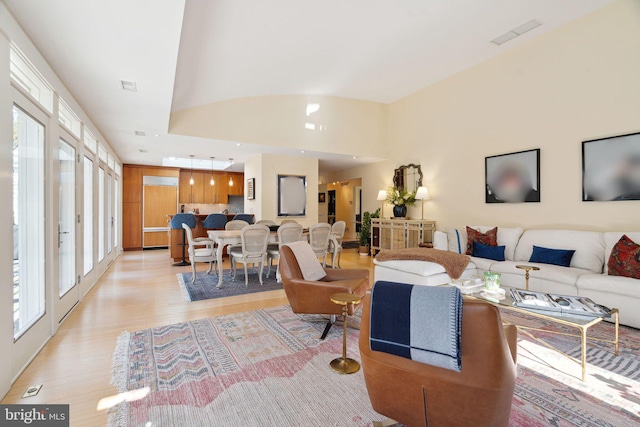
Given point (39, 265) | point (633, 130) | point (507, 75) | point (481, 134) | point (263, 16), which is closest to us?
point (39, 265)

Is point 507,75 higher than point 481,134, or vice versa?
point 507,75

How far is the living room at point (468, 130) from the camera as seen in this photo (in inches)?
153

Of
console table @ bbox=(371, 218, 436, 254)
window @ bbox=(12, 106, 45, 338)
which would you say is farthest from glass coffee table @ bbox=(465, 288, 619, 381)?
window @ bbox=(12, 106, 45, 338)

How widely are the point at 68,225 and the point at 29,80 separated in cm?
182

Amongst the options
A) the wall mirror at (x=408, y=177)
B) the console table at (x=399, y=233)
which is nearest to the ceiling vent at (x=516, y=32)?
the wall mirror at (x=408, y=177)

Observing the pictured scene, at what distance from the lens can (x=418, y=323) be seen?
1335 millimetres

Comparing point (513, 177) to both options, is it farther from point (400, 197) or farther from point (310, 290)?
point (310, 290)

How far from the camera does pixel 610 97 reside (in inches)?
157

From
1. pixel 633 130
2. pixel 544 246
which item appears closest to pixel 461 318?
pixel 544 246

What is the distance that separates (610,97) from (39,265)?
6.96 m

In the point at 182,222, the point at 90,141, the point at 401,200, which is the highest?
the point at 90,141

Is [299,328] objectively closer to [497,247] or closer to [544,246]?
[497,247]

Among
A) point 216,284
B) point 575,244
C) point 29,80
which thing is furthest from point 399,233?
point 29,80

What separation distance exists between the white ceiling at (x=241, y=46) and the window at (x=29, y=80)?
21 cm
